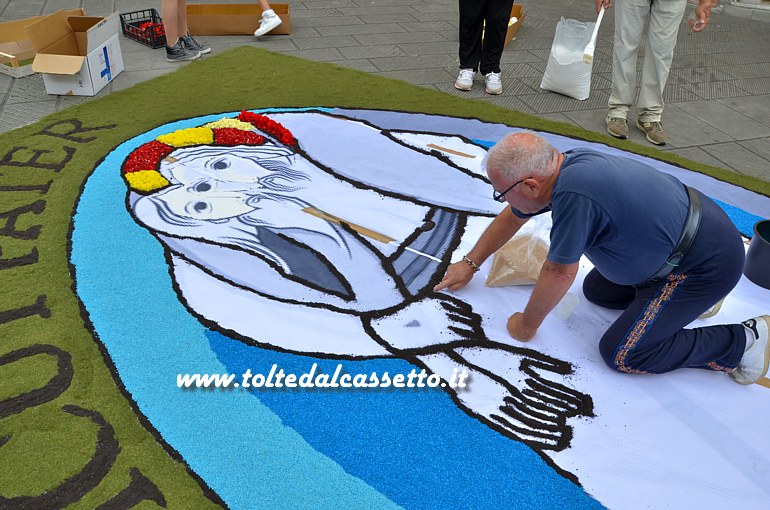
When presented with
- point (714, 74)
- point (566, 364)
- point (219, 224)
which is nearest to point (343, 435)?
point (566, 364)

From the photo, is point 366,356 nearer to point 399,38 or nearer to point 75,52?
point 75,52

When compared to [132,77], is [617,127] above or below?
above

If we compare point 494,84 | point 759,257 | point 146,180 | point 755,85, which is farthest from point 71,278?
point 755,85

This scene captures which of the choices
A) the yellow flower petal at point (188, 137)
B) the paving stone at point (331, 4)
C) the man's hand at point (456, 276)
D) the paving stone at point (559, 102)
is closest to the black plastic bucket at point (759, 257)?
the man's hand at point (456, 276)

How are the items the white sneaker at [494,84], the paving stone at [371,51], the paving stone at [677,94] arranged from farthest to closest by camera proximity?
1. the paving stone at [371,51]
2. the paving stone at [677,94]
3. the white sneaker at [494,84]

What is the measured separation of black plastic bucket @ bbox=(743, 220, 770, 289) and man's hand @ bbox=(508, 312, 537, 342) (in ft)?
4.00

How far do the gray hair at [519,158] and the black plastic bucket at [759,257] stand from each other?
1.43 m

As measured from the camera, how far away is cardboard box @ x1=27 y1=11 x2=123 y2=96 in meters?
4.20

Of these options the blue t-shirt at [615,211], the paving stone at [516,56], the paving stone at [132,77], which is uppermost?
the blue t-shirt at [615,211]

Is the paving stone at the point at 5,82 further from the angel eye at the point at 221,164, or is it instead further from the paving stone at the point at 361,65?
the paving stone at the point at 361,65

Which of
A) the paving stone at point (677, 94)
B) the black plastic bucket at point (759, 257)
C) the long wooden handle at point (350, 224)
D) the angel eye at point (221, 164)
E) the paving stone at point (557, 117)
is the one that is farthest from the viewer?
the paving stone at point (677, 94)

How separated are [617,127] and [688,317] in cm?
229

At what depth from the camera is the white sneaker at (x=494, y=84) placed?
476 centimetres

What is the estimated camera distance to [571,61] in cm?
460
